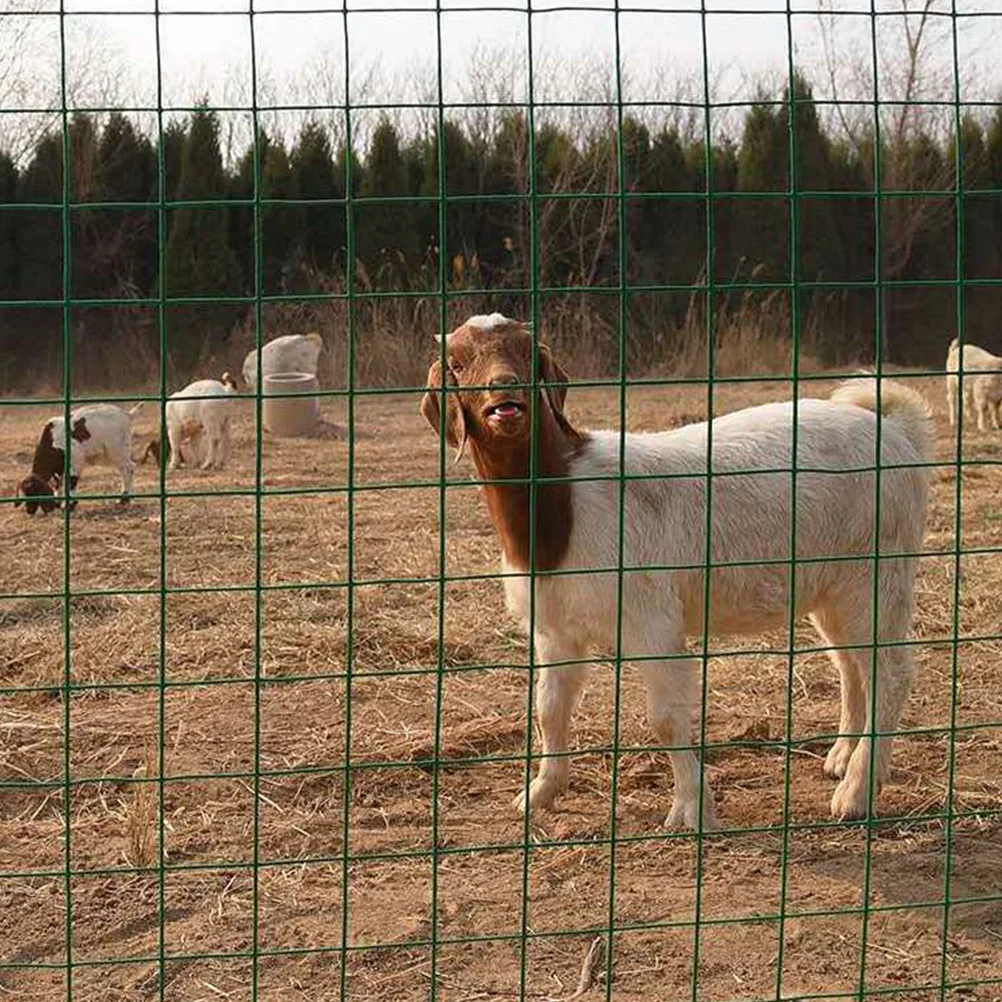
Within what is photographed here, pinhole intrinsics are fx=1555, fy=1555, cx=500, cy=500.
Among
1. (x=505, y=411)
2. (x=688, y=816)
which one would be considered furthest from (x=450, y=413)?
(x=688, y=816)

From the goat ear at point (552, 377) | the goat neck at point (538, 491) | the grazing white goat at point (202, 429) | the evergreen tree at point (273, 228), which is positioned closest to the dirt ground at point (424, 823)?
the goat neck at point (538, 491)

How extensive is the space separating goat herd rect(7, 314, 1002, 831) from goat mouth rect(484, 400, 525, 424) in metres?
0.07

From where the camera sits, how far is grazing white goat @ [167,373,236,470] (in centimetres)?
1384

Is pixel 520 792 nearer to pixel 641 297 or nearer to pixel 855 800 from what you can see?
pixel 855 800

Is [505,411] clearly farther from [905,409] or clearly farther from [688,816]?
[905,409]

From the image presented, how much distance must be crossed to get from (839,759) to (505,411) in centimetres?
201

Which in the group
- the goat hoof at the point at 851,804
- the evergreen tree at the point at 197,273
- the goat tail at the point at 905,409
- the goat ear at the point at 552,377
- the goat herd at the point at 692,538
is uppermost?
the evergreen tree at the point at 197,273

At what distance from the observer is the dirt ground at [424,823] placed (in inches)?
153

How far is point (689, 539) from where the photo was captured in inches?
199

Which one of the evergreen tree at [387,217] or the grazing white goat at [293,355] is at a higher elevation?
the evergreen tree at [387,217]

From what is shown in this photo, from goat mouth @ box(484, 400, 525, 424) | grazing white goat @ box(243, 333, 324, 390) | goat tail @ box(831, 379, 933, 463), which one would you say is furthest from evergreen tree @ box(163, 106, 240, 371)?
goat mouth @ box(484, 400, 525, 424)

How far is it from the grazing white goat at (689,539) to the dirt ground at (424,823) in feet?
0.88

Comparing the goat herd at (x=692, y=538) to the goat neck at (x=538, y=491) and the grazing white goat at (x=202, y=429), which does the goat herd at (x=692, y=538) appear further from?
the grazing white goat at (x=202, y=429)

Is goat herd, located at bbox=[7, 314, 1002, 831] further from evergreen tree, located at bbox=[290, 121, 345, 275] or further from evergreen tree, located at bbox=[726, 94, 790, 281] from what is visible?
evergreen tree, located at bbox=[726, 94, 790, 281]
